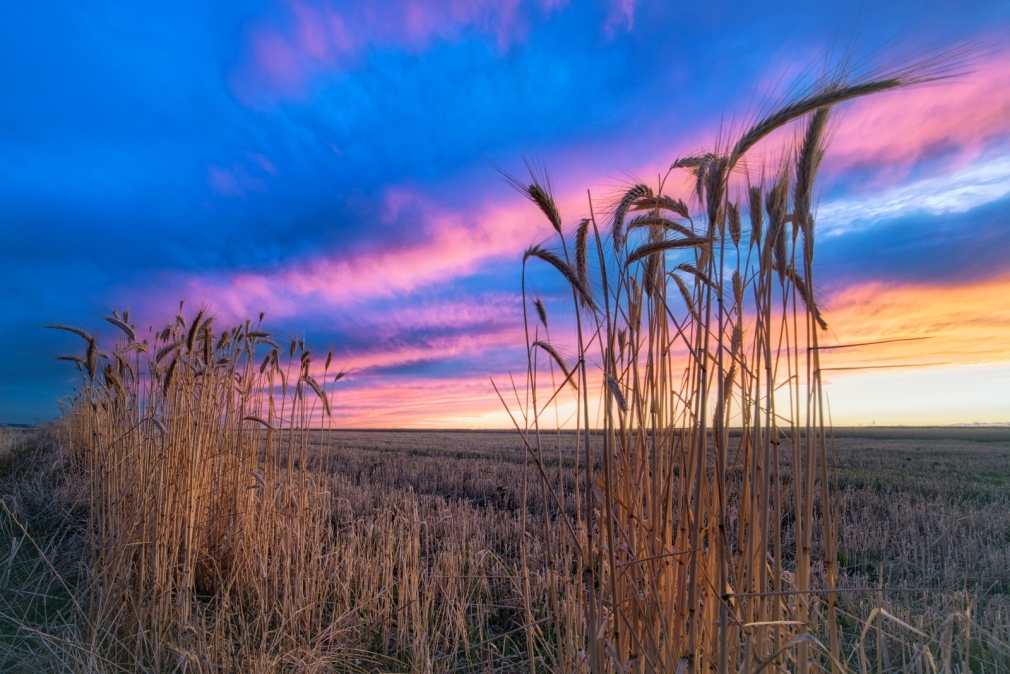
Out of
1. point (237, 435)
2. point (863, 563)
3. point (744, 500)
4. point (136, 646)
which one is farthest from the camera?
point (863, 563)

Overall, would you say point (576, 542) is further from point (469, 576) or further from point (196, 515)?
point (196, 515)

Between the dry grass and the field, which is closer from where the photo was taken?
the dry grass

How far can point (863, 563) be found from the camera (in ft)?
20.8

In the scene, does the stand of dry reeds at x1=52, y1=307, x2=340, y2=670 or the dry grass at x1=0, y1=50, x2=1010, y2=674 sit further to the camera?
the stand of dry reeds at x1=52, y1=307, x2=340, y2=670

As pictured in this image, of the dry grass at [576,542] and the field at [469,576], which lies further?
the field at [469,576]

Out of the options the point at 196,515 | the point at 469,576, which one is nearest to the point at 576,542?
the point at 469,576

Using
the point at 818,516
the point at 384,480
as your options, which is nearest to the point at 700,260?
the point at 818,516

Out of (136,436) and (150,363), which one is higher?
(150,363)

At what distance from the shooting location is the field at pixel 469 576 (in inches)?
145

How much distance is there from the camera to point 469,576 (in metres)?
3.76

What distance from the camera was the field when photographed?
12.1 feet

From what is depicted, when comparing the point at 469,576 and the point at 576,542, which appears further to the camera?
the point at 469,576

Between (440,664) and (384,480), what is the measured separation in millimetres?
8741

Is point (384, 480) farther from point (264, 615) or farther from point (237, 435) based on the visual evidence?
point (264, 615)
